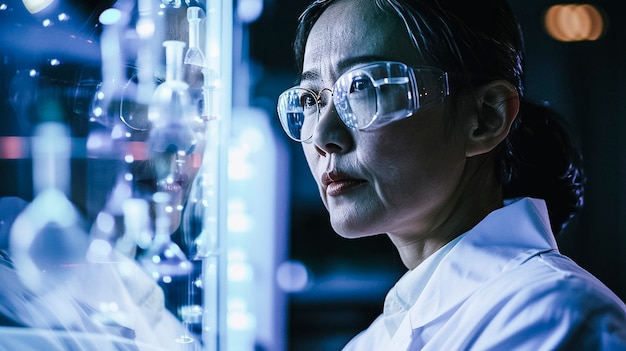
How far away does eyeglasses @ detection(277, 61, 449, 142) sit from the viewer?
0.93 metres

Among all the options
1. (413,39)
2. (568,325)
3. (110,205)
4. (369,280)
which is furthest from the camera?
(369,280)

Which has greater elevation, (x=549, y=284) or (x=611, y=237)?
(x=549, y=284)

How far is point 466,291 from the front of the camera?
0.93 metres

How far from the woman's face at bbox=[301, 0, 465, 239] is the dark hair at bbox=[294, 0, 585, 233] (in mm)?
32

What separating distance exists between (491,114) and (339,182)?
11.5 inches

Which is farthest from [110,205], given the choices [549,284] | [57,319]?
[549,284]

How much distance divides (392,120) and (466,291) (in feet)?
1.00

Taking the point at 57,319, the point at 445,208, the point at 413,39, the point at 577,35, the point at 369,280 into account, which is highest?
the point at 577,35

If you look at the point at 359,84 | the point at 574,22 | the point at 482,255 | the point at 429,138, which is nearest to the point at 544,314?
the point at 482,255

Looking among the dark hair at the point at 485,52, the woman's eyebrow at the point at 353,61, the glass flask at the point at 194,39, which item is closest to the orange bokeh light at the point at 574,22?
the dark hair at the point at 485,52

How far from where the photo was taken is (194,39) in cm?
103

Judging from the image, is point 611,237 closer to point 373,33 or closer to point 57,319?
point 373,33

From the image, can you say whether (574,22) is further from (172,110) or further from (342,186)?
(172,110)

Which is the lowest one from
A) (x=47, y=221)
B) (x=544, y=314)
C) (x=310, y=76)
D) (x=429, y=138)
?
(x=544, y=314)
